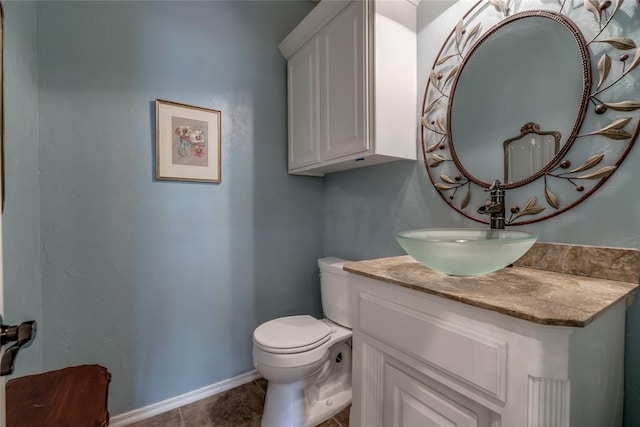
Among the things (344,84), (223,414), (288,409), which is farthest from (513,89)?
(223,414)

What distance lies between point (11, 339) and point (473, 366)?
3.01ft

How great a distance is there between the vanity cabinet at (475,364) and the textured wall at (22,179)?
1243 millimetres

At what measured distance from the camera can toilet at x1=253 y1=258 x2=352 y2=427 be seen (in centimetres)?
130

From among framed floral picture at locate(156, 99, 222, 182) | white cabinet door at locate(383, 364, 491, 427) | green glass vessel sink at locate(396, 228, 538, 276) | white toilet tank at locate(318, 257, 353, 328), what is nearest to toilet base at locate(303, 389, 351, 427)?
white toilet tank at locate(318, 257, 353, 328)

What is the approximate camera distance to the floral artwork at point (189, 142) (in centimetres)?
153

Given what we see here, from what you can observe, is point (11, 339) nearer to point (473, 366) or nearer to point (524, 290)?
point (473, 366)

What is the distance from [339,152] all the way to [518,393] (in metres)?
1.16

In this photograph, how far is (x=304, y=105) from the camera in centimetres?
170

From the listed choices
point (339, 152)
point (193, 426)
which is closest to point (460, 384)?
point (339, 152)

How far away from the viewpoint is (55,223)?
1.29m

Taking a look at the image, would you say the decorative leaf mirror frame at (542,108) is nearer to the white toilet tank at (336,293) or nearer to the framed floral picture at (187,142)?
the white toilet tank at (336,293)

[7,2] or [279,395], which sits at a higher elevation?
[7,2]

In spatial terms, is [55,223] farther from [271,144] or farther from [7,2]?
[271,144]

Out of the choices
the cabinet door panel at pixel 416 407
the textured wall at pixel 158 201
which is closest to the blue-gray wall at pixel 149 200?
the textured wall at pixel 158 201
